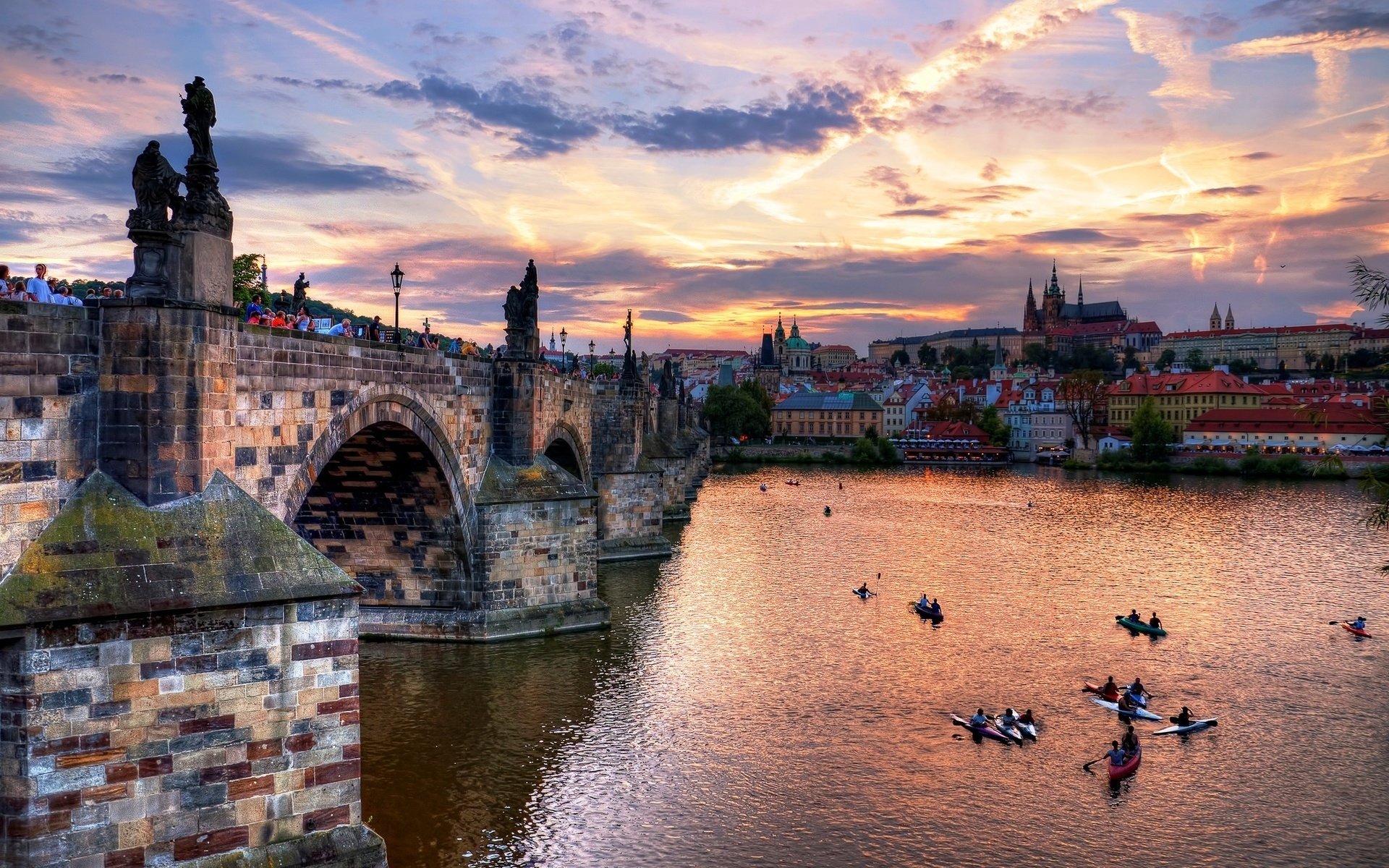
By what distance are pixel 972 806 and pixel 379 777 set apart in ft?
30.6

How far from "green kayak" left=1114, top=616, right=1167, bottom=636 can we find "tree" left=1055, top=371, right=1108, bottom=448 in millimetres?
79562

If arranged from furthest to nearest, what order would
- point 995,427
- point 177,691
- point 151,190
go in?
point 995,427 → point 151,190 → point 177,691

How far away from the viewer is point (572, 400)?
34375mm

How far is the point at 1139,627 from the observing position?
29219mm

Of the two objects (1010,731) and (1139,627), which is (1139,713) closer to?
(1010,731)

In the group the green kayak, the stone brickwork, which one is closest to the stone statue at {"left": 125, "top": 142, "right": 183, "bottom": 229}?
the stone brickwork

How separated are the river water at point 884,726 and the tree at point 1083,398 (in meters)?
68.3

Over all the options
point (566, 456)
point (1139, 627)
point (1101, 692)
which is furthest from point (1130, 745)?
point (566, 456)

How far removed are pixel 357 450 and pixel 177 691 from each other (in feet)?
35.3

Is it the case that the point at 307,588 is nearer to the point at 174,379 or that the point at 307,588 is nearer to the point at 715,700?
the point at 174,379

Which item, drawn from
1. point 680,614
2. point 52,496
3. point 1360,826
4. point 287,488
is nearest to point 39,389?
point 52,496

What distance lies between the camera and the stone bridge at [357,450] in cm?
1089

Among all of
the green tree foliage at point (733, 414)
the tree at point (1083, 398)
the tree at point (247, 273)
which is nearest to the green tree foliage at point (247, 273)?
the tree at point (247, 273)

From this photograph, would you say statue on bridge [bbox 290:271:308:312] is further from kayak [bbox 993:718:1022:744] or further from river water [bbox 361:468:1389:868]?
kayak [bbox 993:718:1022:744]
